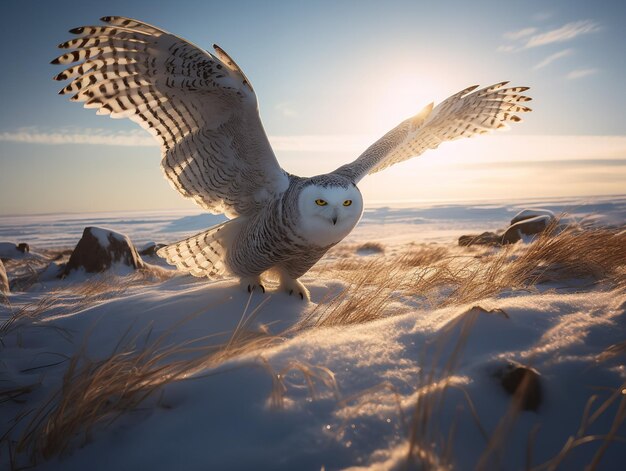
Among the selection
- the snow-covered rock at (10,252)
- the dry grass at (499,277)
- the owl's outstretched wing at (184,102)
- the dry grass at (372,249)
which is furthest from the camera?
the dry grass at (372,249)

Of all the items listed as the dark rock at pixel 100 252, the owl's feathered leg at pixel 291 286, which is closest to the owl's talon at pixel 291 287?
the owl's feathered leg at pixel 291 286

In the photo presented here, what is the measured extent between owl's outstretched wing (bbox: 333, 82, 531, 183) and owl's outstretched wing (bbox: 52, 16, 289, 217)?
1653mm

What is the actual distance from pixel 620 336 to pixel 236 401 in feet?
4.42

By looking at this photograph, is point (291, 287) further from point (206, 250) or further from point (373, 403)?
point (373, 403)

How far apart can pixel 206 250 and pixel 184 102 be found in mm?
1554

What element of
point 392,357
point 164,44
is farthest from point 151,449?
point 164,44

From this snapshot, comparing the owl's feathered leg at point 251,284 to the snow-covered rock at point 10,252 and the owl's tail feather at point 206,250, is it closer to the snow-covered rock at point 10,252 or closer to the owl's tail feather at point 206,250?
the owl's tail feather at point 206,250

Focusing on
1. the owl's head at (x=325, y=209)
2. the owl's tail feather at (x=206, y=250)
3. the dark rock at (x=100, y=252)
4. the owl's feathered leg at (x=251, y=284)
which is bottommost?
the dark rock at (x=100, y=252)

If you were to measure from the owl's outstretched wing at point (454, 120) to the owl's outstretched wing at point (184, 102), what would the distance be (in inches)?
65.1

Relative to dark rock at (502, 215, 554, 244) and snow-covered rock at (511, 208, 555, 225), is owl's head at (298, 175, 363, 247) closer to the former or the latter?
dark rock at (502, 215, 554, 244)

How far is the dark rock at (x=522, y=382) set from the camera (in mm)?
1043

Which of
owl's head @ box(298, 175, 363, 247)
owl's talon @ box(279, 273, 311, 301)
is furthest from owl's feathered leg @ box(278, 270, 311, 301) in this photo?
owl's head @ box(298, 175, 363, 247)

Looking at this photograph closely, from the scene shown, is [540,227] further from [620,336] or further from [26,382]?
[26,382]

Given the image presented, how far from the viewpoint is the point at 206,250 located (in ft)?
13.1
